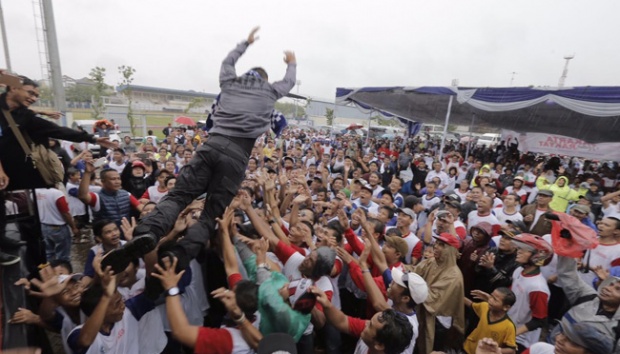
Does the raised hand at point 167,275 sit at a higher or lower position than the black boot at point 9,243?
higher

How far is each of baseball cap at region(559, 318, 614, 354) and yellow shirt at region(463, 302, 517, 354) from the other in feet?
2.19

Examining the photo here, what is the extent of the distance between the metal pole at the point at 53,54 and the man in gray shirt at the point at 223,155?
333 inches

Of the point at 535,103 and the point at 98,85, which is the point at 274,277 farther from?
the point at 98,85

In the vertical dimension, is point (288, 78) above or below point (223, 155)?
above

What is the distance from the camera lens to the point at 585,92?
730 cm

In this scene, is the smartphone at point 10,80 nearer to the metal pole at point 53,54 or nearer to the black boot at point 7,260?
the black boot at point 7,260

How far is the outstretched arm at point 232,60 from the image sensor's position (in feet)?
9.80

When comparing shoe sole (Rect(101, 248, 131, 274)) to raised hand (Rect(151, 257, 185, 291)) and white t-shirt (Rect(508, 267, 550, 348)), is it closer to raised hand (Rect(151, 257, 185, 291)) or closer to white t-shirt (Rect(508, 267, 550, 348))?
raised hand (Rect(151, 257, 185, 291))

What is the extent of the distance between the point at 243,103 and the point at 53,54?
9.01 m

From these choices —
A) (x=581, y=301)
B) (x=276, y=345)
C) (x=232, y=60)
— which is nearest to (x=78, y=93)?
(x=232, y=60)

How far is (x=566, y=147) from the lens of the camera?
528 inches

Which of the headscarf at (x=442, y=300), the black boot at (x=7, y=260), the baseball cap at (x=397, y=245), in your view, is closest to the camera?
the black boot at (x=7, y=260)

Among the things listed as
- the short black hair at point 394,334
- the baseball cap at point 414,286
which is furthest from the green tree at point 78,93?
the short black hair at point 394,334

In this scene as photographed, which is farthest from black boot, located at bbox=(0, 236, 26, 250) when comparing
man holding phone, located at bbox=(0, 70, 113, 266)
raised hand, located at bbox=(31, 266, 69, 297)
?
raised hand, located at bbox=(31, 266, 69, 297)
